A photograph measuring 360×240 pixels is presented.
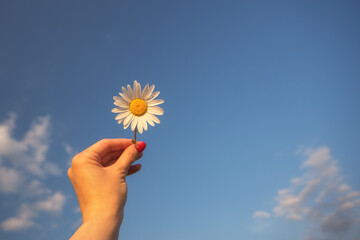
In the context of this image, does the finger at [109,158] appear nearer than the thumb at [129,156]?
No

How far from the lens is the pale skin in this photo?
3.05 meters

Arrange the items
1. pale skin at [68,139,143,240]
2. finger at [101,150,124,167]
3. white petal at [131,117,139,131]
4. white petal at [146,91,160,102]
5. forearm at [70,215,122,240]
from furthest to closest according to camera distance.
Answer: white petal at [146,91,160,102] < white petal at [131,117,139,131] < finger at [101,150,124,167] < pale skin at [68,139,143,240] < forearm at [70,215,122,240]

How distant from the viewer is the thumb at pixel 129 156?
4116 mm

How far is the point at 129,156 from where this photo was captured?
14.2ft

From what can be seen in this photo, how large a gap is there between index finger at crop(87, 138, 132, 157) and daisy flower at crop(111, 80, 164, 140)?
1.37 feet

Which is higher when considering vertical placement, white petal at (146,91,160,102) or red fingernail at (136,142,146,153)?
white petal at (146,91,160,102)

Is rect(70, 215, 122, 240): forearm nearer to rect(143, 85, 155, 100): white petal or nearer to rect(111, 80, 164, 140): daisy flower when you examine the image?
rect(111, 80, 164, 140): daisy flower

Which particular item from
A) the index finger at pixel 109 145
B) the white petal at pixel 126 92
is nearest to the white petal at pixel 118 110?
the white petal at pixel 126 92

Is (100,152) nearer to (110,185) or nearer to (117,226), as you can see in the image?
(110,185)

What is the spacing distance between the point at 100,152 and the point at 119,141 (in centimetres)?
45

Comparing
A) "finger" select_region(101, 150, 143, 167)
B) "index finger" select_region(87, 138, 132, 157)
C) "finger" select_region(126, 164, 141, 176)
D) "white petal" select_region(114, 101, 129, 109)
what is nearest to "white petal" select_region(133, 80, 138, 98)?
"white petal" select_region(114, 101, 129, 109)

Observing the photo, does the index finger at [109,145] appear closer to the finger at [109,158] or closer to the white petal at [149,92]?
the finger at [109,158]

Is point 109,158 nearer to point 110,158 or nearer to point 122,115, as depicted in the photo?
point 110,158

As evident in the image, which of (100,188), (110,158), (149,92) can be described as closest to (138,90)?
(149,92)
